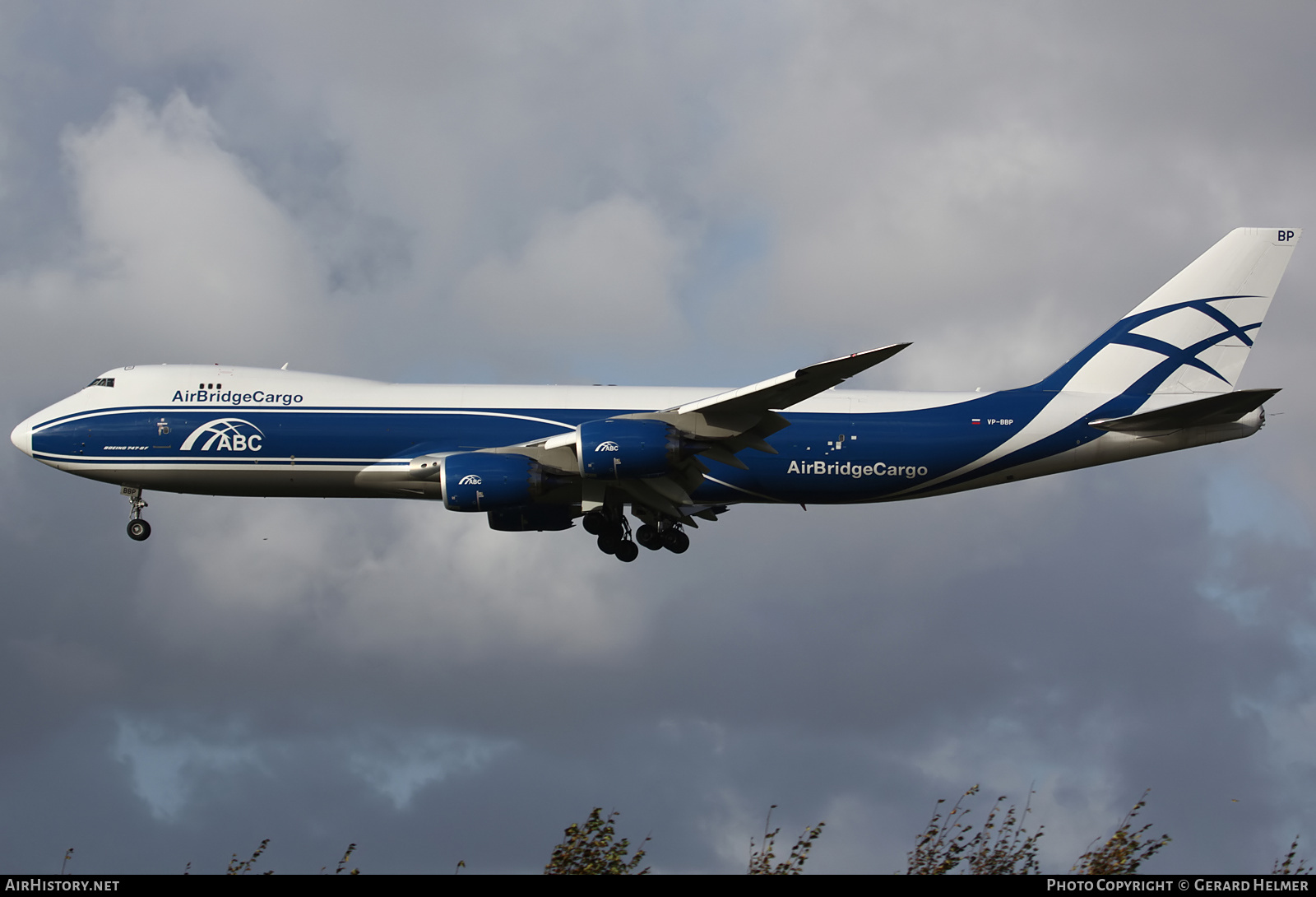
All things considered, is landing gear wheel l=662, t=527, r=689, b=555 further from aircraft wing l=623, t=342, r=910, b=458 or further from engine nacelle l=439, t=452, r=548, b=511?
engine nacelle l=439, t=452, r=548, b=511

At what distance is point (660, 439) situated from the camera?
3647 centimetres

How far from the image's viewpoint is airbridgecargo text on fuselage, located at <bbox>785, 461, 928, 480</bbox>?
134 ft

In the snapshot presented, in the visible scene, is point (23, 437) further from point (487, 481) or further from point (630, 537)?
point (630, 537)

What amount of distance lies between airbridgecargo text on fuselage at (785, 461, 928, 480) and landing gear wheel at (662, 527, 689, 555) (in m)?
4.80

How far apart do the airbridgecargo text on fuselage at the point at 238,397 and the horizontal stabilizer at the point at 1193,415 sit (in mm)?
26122

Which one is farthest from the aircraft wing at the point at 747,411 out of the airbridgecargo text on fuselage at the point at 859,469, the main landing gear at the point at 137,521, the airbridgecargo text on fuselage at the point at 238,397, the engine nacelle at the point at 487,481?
the main landing gear at the point at 137,521

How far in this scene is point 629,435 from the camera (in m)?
36.3

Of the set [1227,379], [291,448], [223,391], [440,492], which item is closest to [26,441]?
[223,391]

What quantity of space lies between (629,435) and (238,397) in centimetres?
1313

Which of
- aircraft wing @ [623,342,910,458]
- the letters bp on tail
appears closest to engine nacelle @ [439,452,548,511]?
the letters bp on tail

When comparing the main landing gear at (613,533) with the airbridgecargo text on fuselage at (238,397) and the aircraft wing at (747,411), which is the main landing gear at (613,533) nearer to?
the aircraft wing at (747,411)

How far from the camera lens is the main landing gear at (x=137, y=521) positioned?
1640 inches

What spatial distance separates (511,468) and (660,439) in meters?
4.44

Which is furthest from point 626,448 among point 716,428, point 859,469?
point 859,469
